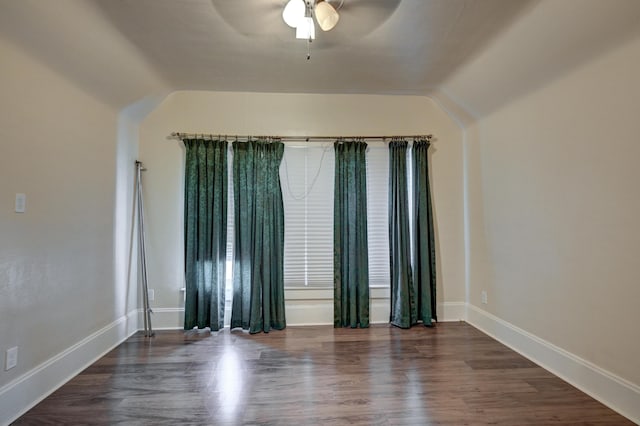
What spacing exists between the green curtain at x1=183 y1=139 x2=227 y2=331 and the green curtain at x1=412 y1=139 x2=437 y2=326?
2.13 metres

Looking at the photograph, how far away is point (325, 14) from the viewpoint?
185 centimetres

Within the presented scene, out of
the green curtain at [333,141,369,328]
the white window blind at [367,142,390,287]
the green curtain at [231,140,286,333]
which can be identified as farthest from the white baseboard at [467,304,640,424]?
the green curtain at [231,140,286,333]

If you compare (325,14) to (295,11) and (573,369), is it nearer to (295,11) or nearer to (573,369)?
(295,11)

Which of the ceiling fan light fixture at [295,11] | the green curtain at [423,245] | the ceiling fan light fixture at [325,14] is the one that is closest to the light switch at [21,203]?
the ceiling fan light fixture at [295,11]

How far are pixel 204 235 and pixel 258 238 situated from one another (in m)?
0.57

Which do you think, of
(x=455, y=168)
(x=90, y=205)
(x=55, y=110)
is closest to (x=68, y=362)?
(x=90, y=205)

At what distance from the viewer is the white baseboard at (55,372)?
5.97ft

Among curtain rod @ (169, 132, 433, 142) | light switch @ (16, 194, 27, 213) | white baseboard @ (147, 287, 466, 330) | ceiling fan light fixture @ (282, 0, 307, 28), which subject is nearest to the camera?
ceiling fan light fixture @ (282, 0, 307, 28)

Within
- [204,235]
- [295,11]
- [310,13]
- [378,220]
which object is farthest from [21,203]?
[378,220]

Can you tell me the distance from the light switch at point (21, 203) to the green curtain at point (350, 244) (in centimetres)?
252

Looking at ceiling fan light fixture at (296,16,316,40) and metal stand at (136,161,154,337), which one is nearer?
ceiling fan light fixture at (296,16,316,40)

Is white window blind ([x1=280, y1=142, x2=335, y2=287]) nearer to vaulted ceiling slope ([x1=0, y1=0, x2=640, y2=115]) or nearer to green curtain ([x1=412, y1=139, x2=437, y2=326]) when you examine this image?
vaulted ceiling slope ([x1=0, y1=0, x2=640, y2=115])

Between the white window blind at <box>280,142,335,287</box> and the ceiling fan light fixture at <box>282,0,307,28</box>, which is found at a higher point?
the ceiling fan light fixture at <box>282,0,307,28</box>

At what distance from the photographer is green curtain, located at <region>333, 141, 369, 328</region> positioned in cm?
332
